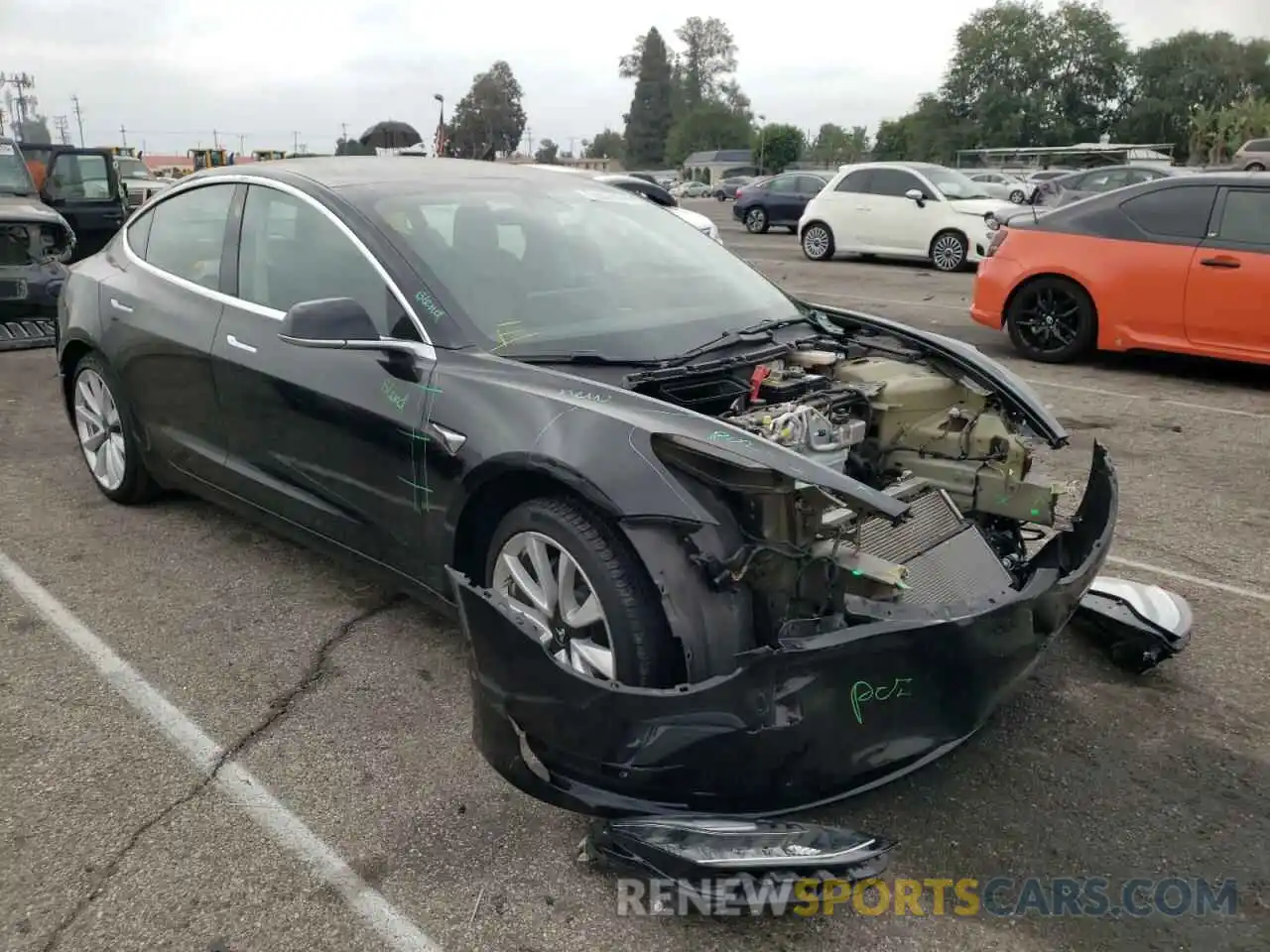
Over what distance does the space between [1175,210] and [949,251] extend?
8245mm

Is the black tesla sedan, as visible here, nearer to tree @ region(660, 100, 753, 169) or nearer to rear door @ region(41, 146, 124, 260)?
rear door @ region(41, 146, 124, 260)

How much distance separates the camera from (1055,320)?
827 centimetres

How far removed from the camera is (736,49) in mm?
128250

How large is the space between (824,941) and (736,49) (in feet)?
451

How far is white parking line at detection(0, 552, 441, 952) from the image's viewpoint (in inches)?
92.4

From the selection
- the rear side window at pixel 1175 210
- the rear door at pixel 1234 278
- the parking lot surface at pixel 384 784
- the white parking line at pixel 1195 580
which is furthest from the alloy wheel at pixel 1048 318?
the white parking line at pixel 1195 580

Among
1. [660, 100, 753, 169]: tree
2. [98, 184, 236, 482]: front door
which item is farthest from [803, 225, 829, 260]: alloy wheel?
[660, 100, 753, 169]: tree

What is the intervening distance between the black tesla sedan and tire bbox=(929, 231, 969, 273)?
40.0 ft

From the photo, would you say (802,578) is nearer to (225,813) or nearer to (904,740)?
(904,740)

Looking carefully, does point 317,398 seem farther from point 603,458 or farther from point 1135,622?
point 1135,622

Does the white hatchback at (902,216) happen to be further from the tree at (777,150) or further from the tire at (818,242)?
the tree at (777,150)

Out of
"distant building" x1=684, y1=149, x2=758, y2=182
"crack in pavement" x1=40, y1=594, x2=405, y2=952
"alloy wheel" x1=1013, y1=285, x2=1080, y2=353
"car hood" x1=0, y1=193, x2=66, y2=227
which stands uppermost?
"car hood" x1=0, y1=193, x2=66, y2=227

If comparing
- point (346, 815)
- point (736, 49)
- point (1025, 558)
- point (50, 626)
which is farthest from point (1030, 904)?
point (736, 49)

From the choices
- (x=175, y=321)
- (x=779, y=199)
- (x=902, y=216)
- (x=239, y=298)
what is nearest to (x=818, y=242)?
(x=902, y=216)
